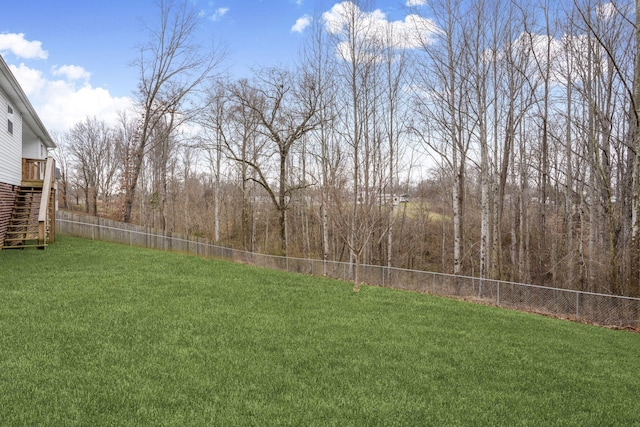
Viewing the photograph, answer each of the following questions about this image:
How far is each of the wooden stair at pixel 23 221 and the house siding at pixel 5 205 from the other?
11cm

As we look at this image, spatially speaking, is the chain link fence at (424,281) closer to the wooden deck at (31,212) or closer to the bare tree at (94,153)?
the wooden deck at (31,212)

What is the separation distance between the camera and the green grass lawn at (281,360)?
3.34 metres

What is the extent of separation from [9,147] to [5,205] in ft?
6.35

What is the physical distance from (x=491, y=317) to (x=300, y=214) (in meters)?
20.1

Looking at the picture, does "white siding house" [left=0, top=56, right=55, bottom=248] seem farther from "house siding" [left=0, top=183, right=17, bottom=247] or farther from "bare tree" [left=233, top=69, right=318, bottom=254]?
"bare tree" [left=233, top=69, right=318, bottom=254]

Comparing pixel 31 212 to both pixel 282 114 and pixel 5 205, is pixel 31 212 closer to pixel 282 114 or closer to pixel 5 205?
pixel 5 205

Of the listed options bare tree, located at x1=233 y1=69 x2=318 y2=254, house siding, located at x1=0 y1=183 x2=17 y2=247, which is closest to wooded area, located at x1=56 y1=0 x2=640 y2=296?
bare tree, located at x1=233 y1=69 x2=318 y2=254

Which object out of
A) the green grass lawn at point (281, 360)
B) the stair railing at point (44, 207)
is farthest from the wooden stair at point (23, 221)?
the green grass lawn at point (281, 360)

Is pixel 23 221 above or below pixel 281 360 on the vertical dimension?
above

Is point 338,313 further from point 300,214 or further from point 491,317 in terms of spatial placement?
point 300,214

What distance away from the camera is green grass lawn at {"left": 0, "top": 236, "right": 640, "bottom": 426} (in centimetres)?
334

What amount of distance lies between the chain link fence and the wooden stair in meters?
1.48

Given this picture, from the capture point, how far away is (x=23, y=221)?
38.5ft

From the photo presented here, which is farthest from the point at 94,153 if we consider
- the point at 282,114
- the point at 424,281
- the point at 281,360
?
the point at 281,360
